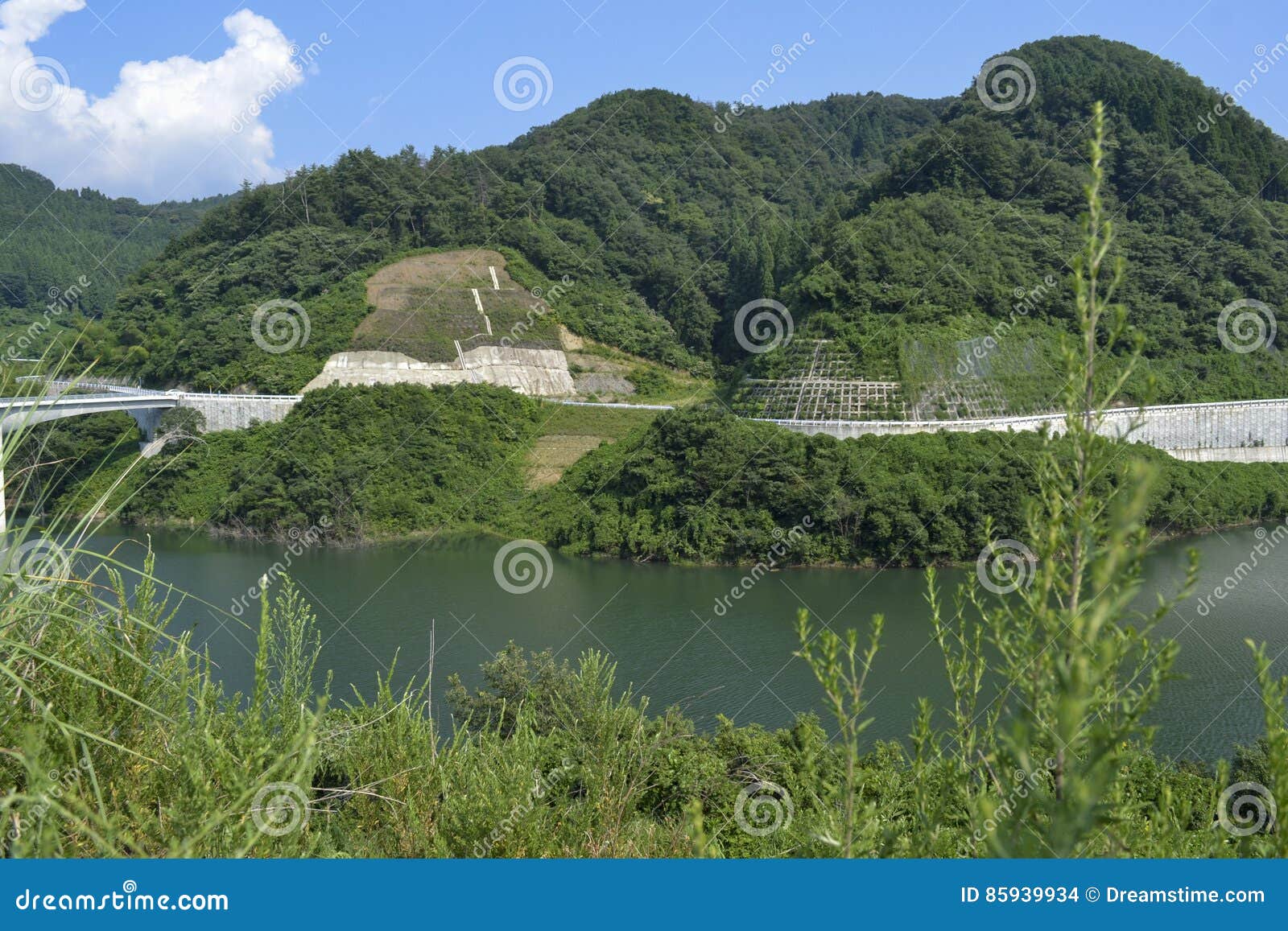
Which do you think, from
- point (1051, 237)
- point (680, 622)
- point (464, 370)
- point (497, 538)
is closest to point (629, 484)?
point (497, 538)

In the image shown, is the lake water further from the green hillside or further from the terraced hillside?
the green hillside

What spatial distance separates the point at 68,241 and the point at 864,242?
1711 inches

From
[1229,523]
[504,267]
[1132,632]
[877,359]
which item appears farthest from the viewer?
[504,267]

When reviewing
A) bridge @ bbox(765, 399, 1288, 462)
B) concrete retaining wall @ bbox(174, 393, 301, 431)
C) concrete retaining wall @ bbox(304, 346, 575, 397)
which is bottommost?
concrete retaining wall @ bbox(174, 393, 301, 431)

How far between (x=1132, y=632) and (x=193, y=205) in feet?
254

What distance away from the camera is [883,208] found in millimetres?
23875

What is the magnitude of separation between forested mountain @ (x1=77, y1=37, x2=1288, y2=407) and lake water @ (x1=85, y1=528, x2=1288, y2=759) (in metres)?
6.24

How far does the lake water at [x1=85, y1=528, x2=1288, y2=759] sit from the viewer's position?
33.9 feet

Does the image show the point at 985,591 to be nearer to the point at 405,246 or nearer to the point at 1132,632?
the point at 1132,632

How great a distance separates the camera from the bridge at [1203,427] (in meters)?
19.4

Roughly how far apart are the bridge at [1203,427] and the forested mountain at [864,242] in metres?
0.54

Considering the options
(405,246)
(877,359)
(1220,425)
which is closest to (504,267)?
(405,246)

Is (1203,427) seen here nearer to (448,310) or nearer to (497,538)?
(497,538)

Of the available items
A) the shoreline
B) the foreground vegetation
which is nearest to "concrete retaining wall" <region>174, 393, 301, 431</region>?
the shoreline
